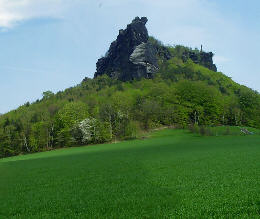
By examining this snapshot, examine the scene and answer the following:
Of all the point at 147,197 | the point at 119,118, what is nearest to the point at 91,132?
the point at 119,118

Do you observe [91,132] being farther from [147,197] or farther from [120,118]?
[147,197]

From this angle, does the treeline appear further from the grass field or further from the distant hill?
the grass field

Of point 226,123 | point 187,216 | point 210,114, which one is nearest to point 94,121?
point 210,114

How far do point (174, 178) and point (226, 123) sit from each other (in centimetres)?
11549

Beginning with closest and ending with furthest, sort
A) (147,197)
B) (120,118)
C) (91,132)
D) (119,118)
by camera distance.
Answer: (147,197) → (91,132) → (120,118) → (119,118)

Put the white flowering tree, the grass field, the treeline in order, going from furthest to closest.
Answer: the treeline → the white flowering tree → the grass field

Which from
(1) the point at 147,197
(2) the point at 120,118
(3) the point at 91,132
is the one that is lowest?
(3) the point at 91,132

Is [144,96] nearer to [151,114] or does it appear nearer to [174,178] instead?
[151,114]

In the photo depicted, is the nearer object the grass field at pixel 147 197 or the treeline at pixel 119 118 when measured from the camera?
the grass field at pixel 147 197

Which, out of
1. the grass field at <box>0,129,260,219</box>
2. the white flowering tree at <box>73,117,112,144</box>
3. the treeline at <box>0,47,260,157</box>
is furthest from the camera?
the treeline at <box>0,47,260,157</box>

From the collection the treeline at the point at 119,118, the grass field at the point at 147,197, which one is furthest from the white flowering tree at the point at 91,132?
the grass field at the point at 147,197

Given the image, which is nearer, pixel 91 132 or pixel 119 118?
pixel 91 132

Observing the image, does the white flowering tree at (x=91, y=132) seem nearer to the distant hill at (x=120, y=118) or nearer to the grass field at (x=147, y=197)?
the distant hill at (x=120, y=118)

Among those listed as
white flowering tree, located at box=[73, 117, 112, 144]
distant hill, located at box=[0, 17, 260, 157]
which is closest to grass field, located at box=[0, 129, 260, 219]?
distant hill, located at box=[0, 17, 260, 157]
